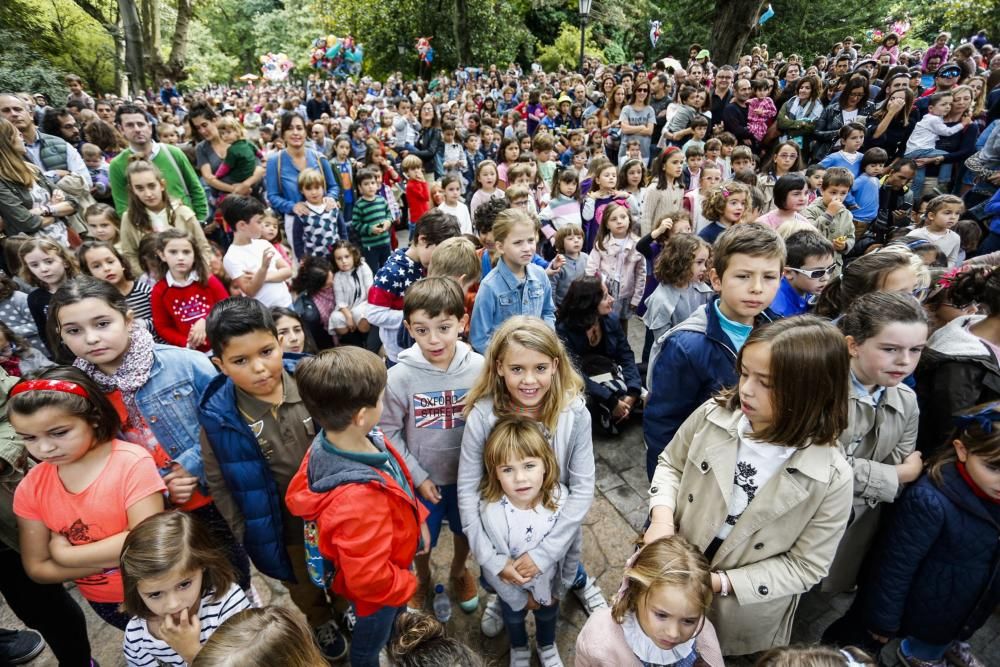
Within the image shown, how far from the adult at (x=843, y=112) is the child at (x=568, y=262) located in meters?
5.45

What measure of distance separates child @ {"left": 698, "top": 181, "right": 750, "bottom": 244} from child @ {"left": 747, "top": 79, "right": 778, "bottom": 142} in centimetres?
458

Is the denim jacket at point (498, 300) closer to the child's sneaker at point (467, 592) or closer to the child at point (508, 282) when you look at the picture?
the child at point (508, 282)

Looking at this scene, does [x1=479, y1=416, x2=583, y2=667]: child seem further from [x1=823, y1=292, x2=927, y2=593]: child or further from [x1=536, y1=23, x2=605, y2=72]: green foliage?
[x1=536, y1=23, x2=605, y2=72]: green foliage

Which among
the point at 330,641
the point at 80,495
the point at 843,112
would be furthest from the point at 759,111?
the point at 80,495

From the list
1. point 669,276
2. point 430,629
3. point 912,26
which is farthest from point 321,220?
point 912,26

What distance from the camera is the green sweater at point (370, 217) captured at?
17.8 ft

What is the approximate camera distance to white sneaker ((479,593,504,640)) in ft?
8.18

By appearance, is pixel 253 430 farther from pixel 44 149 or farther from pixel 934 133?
pixel 934 133

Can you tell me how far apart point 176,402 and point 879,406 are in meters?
3.04

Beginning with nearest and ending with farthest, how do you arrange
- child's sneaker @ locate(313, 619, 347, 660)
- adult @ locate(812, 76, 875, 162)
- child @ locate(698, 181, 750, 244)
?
child's sneaker @ locate(313, 619, 347, 660)
child @ locate(698, 181, 750, 244)
adult @ locate(812, 76, 875, 162)

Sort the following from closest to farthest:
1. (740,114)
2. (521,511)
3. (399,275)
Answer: (521,511)
(399,275)
(740,114)

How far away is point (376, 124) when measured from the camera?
13.6 meters

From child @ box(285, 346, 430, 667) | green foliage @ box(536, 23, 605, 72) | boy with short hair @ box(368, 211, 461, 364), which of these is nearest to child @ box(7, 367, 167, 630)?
child @ box(285, 346, 430, 667)

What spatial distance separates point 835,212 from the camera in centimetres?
→ 454
